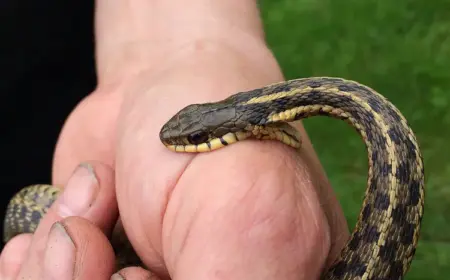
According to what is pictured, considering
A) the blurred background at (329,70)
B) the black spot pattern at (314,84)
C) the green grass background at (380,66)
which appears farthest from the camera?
the green grass background at (380,66)

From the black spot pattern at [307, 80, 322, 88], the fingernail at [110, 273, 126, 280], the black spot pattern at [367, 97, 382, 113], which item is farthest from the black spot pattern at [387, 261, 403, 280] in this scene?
the fingernail at [110, 273, 126, 280]

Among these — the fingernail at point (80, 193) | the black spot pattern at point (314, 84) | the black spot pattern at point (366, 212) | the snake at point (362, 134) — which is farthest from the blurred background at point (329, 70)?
the black spot pattern at point (366, 212)

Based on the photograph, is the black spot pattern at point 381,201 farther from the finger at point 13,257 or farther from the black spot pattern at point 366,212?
the finger at point 13,257

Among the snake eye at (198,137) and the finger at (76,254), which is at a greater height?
the snake eye at (198,137)

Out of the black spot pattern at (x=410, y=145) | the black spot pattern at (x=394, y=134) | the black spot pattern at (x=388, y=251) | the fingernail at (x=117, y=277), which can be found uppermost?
the black spot pattern at (x=394, y=134)

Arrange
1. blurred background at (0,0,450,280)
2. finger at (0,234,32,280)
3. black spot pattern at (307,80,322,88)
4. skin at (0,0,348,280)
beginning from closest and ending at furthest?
1. skin at (0,0,348,280)
2. black spot pattern at (307,80,322,88)
3. finger at (0,234,32,280)
4. blurred background at (0,0,450,280)

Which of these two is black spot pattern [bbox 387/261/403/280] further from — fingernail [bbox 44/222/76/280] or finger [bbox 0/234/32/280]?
finger [bbox 0/234/32/280]

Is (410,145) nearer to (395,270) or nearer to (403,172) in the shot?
(403,172)
